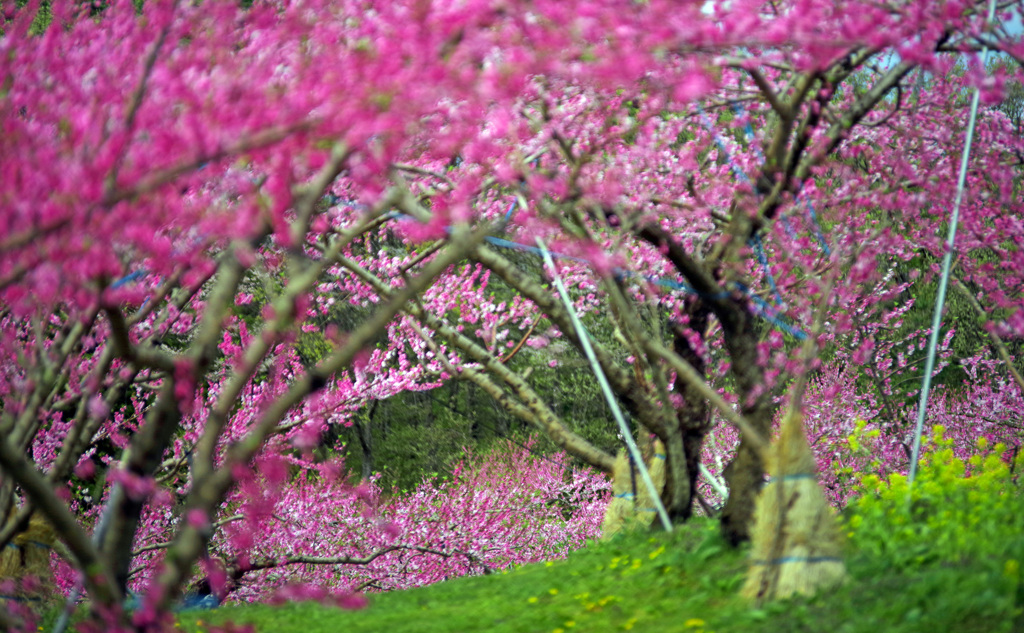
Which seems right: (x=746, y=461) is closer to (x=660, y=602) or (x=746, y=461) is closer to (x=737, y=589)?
(x=737, y=589)

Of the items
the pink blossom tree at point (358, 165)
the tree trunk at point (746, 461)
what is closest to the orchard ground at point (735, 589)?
the tree trunk at point (746, 461)

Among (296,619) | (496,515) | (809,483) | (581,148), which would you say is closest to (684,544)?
(809,483)

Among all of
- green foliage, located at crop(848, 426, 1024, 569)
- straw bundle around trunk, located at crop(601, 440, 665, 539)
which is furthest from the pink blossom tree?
green foliage, located at crop(848, 426, 1024, 569)

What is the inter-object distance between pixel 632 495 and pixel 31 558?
17.0 feet

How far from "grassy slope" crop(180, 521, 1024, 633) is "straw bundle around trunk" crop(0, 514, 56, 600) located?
51.3 inches

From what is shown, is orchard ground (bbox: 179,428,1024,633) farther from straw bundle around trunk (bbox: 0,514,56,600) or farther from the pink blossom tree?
straw bundle around trunk (bbox: 0,514,56,600)

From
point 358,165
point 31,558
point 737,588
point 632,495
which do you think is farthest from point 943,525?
point 31,558

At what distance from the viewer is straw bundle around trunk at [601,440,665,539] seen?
7.78 meters

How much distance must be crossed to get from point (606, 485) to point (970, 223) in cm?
1079

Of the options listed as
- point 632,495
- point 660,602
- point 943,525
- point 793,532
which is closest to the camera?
point 793,532

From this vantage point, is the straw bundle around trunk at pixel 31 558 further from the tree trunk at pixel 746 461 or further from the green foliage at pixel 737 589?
the tree trunk at pixel 746 461

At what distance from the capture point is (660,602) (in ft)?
17.4

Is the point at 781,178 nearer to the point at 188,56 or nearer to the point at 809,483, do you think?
the point at 809,483

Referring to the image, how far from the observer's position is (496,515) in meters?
15.0
